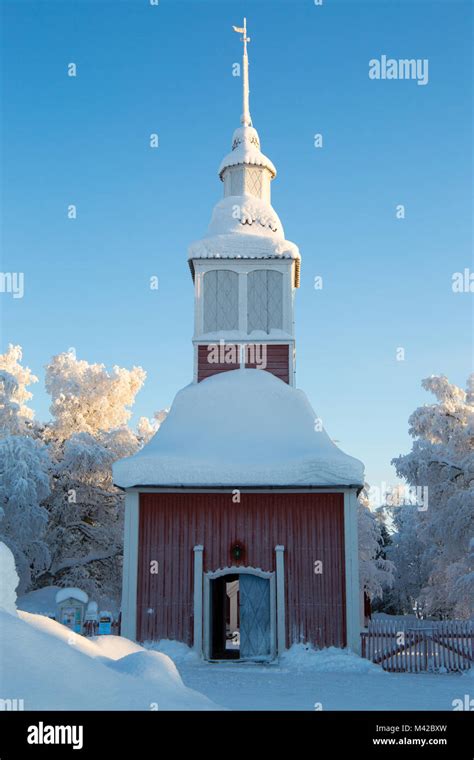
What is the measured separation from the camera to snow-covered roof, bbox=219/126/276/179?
25562 millimetres

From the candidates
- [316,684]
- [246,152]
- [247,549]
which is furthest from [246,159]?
[316,684]

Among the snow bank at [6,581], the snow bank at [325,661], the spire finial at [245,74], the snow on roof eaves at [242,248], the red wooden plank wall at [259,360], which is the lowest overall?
the snow bank at [325,661]

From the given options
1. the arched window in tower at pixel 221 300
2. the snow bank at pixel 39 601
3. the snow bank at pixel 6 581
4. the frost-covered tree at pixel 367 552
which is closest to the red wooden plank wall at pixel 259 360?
the arched window in tower at pixel 221 300

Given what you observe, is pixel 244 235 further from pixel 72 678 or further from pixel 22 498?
pixel 72 678

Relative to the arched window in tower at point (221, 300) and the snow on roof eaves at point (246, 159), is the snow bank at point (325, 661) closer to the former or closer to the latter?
the arched window in tower at point (221, 300)

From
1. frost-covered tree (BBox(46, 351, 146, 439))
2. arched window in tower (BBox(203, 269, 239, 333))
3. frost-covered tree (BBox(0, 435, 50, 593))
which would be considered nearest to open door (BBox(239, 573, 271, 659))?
arched window in tower (BBox(203, 269, 239, 333))

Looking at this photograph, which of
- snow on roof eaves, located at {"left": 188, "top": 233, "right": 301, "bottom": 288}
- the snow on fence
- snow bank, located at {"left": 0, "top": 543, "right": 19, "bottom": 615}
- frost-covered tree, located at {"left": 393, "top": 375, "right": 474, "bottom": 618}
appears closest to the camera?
snow bank, located at {"left": 0, "top": 543, "right": 19, "bottom": 615}

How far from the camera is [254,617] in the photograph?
715 inches

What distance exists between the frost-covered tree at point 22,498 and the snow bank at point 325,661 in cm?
1075

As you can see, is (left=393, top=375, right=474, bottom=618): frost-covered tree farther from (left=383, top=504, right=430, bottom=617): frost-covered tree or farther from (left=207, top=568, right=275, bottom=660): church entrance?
(left=383, top=504, right=430, bottom=617): frost-covered tree

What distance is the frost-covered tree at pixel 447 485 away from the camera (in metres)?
A: 24.0

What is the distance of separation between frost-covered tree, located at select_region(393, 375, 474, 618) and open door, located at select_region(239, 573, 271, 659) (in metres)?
6.90
